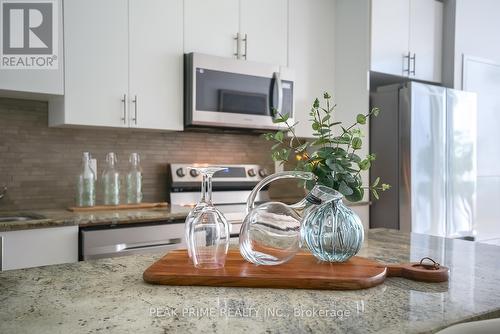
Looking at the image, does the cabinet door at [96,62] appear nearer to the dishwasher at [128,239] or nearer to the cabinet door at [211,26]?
the cabinet door at [211,26]

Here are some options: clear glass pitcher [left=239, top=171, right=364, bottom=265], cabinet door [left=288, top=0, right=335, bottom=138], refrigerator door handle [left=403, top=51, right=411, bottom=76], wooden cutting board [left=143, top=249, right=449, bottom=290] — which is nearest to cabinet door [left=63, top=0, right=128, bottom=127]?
cabinet door [left=288, top=0, right=335, bottom=138]

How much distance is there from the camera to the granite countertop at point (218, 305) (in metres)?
0.77

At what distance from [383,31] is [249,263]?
2678 mm

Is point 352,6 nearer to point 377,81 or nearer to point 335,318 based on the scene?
point 377,81

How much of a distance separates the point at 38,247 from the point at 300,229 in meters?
1.47

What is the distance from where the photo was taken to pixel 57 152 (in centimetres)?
265

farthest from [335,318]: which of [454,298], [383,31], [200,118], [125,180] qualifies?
[383,31]

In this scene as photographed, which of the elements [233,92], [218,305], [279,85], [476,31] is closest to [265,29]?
[279,85]

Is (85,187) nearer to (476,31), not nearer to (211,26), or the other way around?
(211,26)

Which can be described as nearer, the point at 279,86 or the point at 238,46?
the point at 238,46

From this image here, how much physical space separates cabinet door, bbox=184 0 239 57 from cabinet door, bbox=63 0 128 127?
1.39ft

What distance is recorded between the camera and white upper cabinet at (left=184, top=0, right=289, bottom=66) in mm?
2809

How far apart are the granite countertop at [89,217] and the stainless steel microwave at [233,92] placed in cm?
66

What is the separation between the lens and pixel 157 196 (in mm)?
3010
